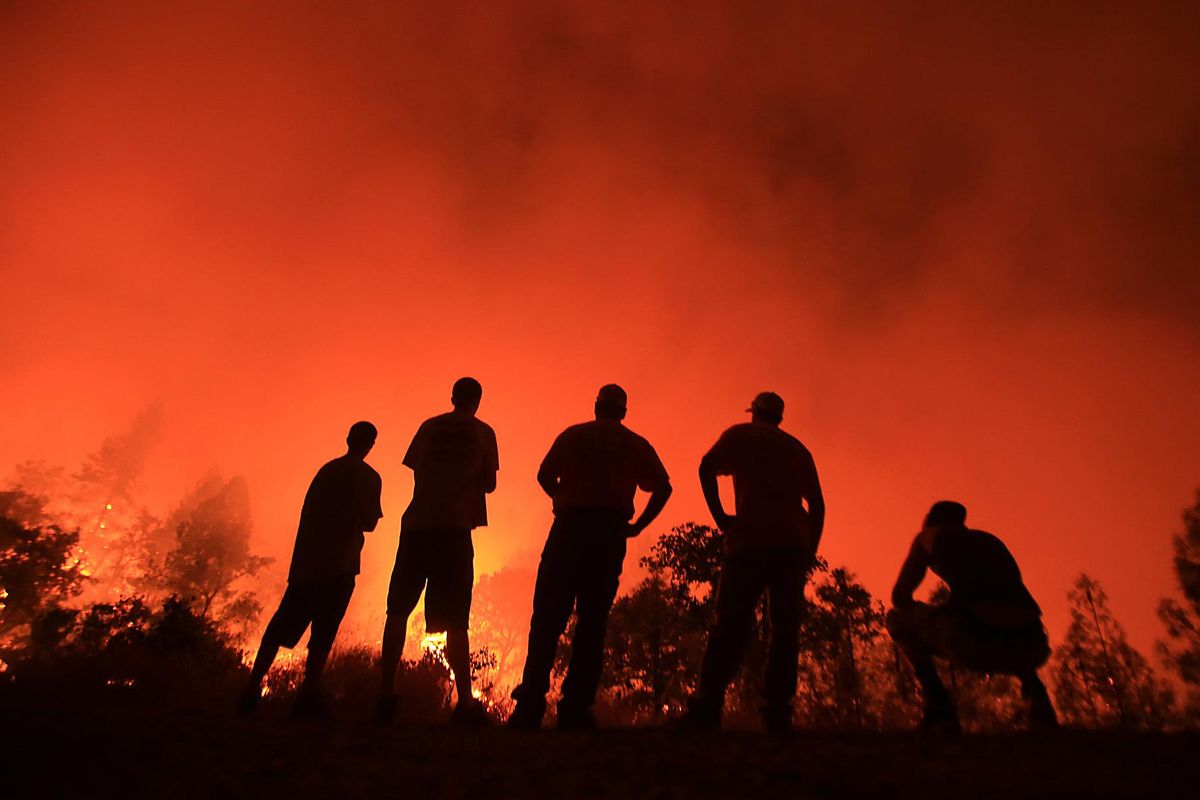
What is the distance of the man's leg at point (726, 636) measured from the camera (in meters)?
3.85

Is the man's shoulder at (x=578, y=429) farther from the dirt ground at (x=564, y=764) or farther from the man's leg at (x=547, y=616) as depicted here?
the dirt ground at (x=564, y=764)

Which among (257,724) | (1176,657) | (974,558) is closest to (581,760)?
(257,724)

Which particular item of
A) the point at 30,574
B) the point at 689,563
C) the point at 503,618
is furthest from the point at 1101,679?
the point at 503,618

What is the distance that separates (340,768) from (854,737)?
2.66m

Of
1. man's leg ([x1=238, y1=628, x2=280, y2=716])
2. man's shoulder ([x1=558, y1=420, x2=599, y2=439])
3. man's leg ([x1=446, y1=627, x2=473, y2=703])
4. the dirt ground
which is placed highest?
man's shoulder ([x1=558, y1=420, x2=599, y2=439])

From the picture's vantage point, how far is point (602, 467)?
4484 millimetres

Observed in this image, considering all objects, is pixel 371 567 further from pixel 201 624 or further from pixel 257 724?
pixel 257 724

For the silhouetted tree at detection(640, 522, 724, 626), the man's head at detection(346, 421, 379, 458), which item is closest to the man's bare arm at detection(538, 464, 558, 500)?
the man's head at detection(346, 421, 379, 458)

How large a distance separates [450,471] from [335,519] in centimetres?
126

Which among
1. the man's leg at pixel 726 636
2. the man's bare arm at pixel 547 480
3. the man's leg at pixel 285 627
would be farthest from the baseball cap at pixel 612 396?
the man's leg at pixel 285 627

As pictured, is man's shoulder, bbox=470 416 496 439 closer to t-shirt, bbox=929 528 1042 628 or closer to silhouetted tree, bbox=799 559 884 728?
t-shirt, bbox=929 528 1042 628

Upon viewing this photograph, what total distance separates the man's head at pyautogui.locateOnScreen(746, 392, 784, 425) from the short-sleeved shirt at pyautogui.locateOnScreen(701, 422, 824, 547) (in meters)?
0.10

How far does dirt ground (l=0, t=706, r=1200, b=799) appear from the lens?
7.27ft

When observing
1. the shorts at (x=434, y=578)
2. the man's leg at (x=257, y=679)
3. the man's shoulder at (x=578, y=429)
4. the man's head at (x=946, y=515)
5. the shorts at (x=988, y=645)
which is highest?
the man's shoulder at (x=578, y=429)
